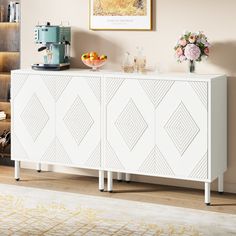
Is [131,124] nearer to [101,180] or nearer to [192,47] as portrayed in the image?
[101,180]

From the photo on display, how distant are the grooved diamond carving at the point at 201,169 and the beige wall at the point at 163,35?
45cm

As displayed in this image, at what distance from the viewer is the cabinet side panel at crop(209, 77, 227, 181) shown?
16.7ft

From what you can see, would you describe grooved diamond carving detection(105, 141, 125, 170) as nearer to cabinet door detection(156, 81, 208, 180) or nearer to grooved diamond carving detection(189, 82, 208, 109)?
cabinet door detection(156, 81, 208, 180)

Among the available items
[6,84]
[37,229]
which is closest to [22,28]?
[6,84]

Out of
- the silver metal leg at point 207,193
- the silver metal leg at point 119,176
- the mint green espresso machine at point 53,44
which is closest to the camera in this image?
the silver metal leg at point 207,193

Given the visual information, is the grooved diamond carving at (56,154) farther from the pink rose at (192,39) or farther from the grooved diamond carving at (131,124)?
the pink rose at (192,39)

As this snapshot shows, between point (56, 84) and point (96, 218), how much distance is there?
4.60 feet

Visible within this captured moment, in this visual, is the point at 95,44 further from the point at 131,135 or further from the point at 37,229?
the point at 37,229

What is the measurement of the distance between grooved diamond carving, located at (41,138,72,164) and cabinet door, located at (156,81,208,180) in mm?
888

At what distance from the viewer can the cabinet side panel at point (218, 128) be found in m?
5.09

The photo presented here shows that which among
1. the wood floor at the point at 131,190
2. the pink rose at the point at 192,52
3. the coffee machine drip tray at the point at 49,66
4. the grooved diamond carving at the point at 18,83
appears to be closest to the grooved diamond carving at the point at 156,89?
the pink rose at the point at 192,52

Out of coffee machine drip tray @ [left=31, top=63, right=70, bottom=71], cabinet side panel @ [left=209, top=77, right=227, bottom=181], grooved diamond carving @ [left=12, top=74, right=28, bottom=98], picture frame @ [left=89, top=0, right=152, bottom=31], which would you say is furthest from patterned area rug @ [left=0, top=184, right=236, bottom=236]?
picture frame @ [left=89, top=0, right=152, bottom=31]

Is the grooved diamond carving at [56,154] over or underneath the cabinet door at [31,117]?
underneath

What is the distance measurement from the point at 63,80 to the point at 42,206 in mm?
1136
